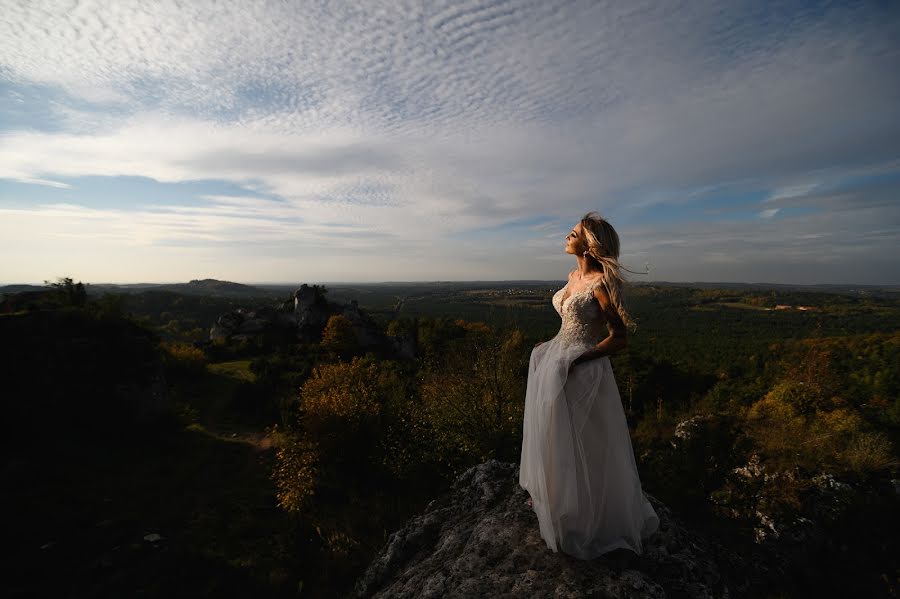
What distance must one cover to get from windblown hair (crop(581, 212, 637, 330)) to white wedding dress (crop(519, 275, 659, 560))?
0.21 meters

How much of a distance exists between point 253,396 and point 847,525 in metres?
24.2

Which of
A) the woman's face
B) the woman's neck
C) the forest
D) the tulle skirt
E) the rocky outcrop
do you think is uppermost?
the woman's face

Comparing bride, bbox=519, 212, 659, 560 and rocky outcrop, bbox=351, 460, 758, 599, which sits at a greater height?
bride, bbox=519, 212, 659, 560

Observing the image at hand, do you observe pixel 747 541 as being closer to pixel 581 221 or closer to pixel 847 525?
pixel 847 525

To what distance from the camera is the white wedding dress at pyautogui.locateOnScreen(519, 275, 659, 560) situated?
3418mm

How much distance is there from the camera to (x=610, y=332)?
11.0 feet

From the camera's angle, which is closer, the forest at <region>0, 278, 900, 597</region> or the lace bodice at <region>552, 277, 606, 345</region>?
the lace bodice at <region>552, 277, 606, 345</region>

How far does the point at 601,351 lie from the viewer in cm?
327

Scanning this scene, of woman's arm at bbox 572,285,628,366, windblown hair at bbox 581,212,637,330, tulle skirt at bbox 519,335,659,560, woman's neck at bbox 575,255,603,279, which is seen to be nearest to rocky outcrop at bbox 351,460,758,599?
tulle skirt at bbox 519,335,659,560

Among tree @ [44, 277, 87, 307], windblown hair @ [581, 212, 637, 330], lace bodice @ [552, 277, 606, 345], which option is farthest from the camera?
tree @ [44, 277, 87, 307]

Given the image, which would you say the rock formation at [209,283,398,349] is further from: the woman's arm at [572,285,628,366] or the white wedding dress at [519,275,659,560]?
the woman's arm at [572,285,628,366]

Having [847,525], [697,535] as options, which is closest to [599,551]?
[697,535]

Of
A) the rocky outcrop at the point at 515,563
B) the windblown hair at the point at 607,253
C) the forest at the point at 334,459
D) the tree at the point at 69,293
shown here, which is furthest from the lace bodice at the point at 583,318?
the tree at the point at 69,293

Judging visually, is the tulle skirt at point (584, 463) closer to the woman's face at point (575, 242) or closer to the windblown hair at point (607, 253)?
the windblown hair at point (607, 253)
